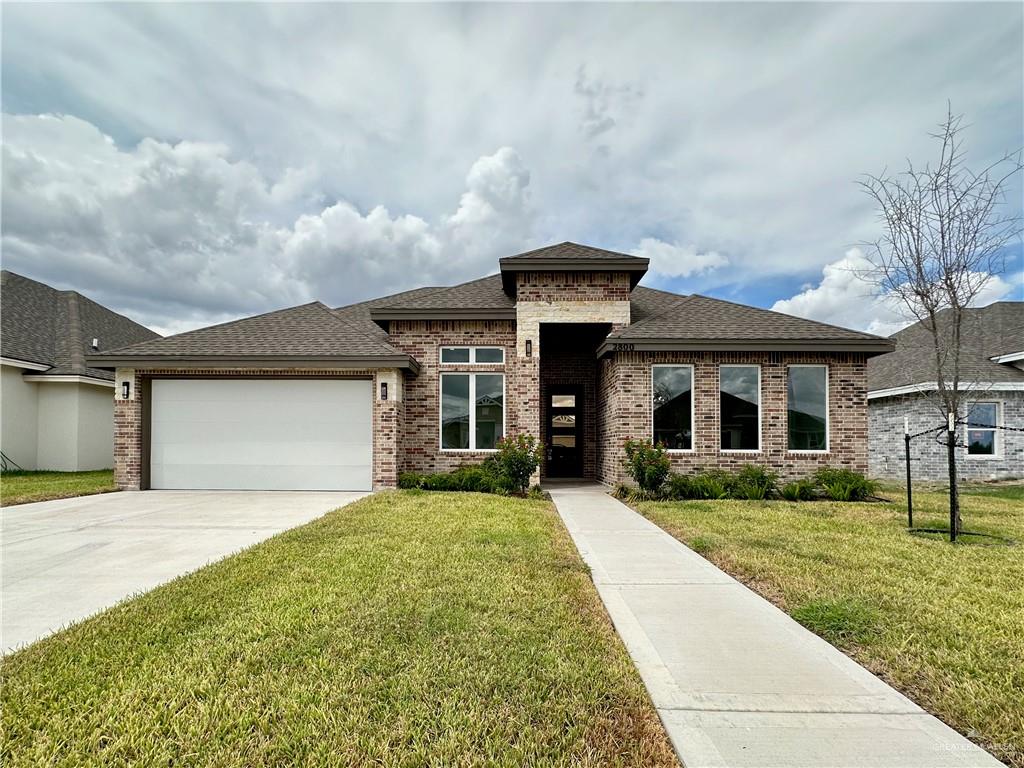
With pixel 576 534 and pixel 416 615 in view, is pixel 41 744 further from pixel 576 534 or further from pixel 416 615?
pixel 576 534

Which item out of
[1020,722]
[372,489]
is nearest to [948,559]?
[1020,722]

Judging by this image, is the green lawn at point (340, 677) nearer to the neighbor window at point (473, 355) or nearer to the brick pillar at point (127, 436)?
the neighbor window at point (473, 355)

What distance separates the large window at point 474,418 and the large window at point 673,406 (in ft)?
11.5

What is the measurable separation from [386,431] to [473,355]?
2732 millimetres

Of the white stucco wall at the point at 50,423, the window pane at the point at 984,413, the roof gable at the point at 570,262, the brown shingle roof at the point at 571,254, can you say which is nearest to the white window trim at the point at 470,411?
the roof gable at the point at 570,262

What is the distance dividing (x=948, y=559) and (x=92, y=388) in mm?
21235

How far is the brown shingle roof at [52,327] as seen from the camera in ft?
53.9

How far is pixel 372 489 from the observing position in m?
12.0

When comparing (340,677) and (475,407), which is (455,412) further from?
(340,677)

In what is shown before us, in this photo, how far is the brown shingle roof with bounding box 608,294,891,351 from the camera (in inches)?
466

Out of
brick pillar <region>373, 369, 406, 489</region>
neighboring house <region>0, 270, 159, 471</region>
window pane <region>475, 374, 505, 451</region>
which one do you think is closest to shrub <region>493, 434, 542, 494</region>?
window pane <region>475, 374, 505, 451</region>

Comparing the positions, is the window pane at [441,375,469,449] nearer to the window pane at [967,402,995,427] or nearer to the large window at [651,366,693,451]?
the large window at [651,366,693,451]

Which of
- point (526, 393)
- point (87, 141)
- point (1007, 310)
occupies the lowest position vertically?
point (526, 393)

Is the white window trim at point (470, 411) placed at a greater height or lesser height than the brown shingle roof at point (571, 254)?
lesser
